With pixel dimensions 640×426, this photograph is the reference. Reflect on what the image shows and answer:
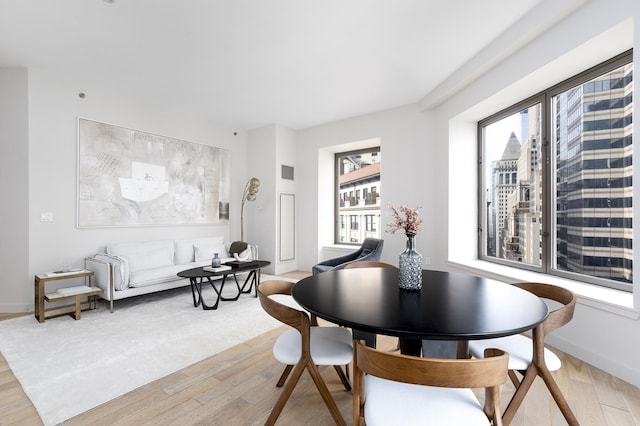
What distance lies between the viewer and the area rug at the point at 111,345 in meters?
2.10

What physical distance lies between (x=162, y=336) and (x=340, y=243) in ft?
13.5

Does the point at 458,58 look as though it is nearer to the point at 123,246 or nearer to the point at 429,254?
the point at 429,254

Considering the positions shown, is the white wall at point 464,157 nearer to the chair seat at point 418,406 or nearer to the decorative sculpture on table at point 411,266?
the decorative sculpture on table at point 411,266

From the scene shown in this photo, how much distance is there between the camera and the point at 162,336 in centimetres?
305

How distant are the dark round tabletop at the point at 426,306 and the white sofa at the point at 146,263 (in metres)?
3.01

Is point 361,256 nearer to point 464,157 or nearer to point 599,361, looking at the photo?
point 464,157

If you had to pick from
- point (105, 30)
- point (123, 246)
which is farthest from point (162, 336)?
point (105, 30)

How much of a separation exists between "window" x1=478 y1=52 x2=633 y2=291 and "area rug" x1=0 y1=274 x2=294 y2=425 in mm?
3181

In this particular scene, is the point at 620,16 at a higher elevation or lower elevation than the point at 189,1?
lower

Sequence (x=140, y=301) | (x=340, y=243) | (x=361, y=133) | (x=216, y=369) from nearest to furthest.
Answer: (x=216, y=369) < (x=140, y=301) < (x=361, y=133) < (x=340, y=243)

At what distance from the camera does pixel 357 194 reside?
651 cm

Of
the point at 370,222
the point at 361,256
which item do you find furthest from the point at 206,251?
the point at 370,222

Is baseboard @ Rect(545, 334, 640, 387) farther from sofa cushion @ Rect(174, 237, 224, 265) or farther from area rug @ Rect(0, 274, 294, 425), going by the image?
sofa cushion @ Rect(174, 237, 224, 265)

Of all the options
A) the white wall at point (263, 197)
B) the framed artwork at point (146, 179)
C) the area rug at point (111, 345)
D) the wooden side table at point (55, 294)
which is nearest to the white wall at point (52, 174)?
the framed artwork at point (146, 179)
